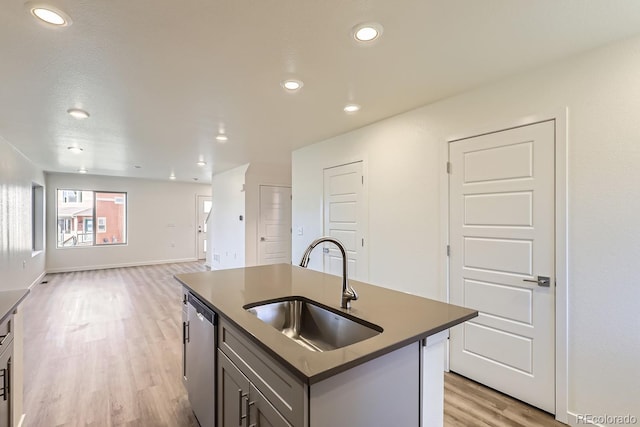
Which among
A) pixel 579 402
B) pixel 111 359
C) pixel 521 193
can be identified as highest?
pixel 521 193

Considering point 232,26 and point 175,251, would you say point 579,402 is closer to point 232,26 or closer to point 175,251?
point 232,26

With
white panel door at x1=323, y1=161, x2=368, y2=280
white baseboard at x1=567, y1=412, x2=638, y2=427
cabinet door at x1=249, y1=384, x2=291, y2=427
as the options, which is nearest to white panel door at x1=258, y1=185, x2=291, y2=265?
white panel door at x1=323, y1=161, x2=368, y2=280

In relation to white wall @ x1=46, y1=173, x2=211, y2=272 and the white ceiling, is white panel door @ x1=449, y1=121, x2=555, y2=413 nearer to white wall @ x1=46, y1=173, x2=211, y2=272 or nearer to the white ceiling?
the white ceiling

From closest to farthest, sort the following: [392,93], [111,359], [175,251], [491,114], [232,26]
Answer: [232,26] → [491,114] → [392,93] → [111,359] → [175,251]

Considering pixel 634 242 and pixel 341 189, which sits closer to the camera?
pixel 634 242

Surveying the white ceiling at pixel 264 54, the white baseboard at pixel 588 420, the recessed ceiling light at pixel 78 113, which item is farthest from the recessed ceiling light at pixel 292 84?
the white baseboard at pixel 588 420

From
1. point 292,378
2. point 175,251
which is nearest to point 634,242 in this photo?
point 292,378

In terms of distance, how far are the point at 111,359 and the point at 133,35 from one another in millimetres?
2855

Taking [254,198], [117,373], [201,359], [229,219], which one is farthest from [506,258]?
[229,219]

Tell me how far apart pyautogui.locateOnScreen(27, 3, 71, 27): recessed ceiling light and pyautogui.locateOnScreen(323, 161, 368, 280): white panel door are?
2713 mm

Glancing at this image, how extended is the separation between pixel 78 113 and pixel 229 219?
12.7 feet

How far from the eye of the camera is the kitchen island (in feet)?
3.14

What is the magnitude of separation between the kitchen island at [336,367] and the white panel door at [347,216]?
1709 mm

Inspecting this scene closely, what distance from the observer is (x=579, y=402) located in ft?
6.24
